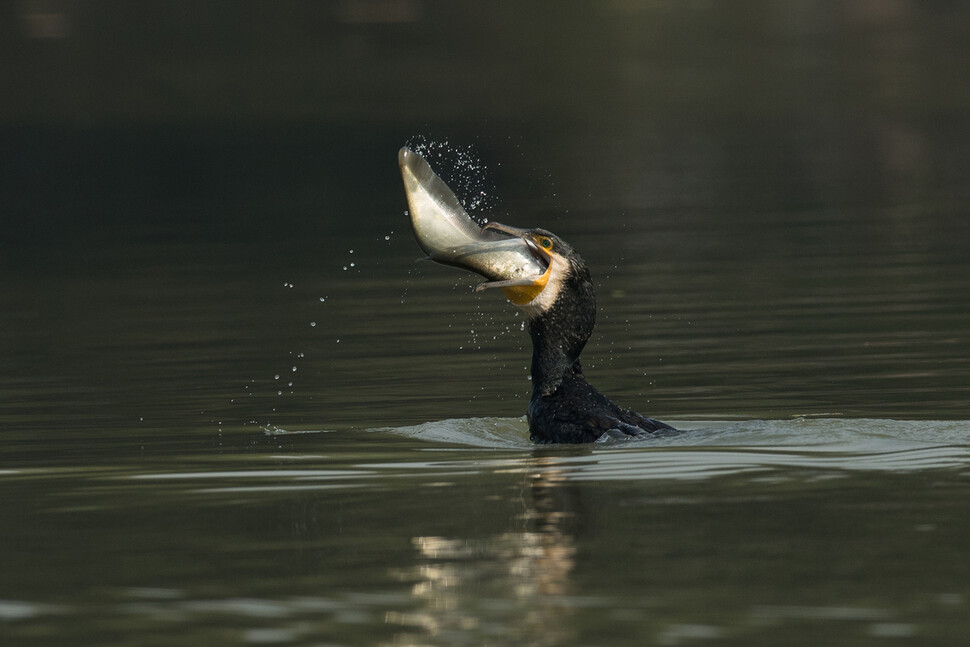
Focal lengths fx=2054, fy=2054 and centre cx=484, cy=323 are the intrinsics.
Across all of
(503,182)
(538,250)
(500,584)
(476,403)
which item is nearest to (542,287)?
(538,250)

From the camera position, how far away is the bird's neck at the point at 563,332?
12.3 meters

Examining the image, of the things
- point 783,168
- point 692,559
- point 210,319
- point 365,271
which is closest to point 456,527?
point 692,559

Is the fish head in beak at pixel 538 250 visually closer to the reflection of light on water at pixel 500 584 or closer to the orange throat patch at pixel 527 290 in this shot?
the orange throat patch at pixel 527 290

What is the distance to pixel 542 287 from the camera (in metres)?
12.3

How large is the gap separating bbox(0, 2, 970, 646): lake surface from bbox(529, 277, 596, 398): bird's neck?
45cm

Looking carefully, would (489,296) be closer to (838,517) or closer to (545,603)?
(838,517)

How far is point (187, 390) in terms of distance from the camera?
1523 centimetres

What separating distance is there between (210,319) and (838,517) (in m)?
11.5

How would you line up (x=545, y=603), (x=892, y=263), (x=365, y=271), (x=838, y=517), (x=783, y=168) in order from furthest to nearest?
(x=783, y=168) → (x=365, y=271) → (x=892, y=263) → (x=838, y=517) → (x=545, y=603)

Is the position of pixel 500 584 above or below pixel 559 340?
below

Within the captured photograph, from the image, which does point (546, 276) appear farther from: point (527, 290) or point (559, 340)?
point (559, 340)

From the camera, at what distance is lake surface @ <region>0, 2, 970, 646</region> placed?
7.99 m

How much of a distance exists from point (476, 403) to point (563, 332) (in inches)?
75.7

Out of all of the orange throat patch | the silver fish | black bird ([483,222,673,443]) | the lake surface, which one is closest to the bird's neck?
black bird ([483,222,673,443])
